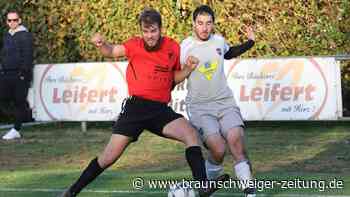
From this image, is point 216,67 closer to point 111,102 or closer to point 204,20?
point 204,20

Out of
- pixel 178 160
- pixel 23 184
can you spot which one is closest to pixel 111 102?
pixel 178 160

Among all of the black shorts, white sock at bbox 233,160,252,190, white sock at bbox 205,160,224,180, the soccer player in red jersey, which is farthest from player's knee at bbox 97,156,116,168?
white sock at bbox 233,160,252,190

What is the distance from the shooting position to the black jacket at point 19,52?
15.9 metres

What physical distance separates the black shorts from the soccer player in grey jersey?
56 cm

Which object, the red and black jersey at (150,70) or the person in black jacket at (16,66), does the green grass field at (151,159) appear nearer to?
the person in black jacket at (16,66)

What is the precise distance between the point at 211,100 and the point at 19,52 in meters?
7.52

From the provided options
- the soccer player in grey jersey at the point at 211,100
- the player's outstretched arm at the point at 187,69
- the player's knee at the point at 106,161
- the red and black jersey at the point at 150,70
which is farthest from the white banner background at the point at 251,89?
the player's knee at the point at 106,161

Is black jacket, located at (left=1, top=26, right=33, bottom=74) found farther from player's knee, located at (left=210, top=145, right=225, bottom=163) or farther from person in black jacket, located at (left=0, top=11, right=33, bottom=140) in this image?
player's knee, located at (left=210, top=145, right=225, bottom=163)

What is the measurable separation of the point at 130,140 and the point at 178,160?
16.1 feet

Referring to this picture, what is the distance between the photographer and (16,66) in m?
16.2

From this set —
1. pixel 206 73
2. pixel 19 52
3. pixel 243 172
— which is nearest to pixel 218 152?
pixel 243 172

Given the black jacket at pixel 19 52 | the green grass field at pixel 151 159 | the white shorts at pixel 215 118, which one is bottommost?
the green grass field at pixel 151 159

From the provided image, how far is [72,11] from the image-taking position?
18359mm

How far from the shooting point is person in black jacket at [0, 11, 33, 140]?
52.4 ft
